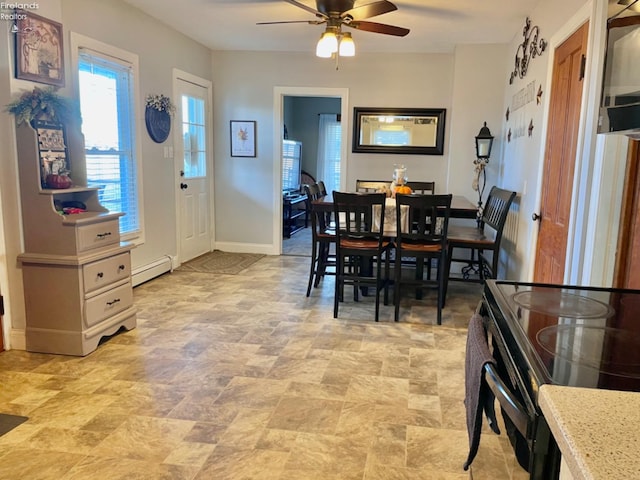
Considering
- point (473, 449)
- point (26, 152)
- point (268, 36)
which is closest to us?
point (473, 449)

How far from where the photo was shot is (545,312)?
1.26 metres

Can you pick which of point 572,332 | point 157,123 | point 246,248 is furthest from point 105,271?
point 246,248

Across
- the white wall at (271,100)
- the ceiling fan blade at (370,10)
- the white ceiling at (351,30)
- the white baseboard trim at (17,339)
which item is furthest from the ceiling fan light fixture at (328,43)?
the white baseboard trim at (17,339)

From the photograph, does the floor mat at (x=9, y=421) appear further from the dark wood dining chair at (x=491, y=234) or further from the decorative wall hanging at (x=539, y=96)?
the decorative wall hanging at (x=539, y=96)

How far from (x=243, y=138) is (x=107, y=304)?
132 inches

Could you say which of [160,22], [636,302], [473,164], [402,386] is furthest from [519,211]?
[160,22]

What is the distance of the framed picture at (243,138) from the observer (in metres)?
5.95

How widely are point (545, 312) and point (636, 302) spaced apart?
1.20 feet

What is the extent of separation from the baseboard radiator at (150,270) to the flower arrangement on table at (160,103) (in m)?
1.51

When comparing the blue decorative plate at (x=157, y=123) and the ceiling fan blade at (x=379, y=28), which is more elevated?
the ceiling fan blade at (x=379, y=28)

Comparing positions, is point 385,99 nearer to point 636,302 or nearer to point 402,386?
point 402,386

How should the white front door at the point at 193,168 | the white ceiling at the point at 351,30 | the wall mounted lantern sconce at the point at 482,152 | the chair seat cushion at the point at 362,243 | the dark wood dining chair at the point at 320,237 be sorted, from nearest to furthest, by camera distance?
the chair seat cushion at the point at 362,243 < the white ceiling at the point at 351,30 < the dark wood dining chair at the point at 320,237 < the wall mounted lantern sconce at the point at 482,152 < the white front door at the point at 193,168

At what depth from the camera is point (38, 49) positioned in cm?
293

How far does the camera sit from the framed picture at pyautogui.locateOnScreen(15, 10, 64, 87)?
9.16 feet
